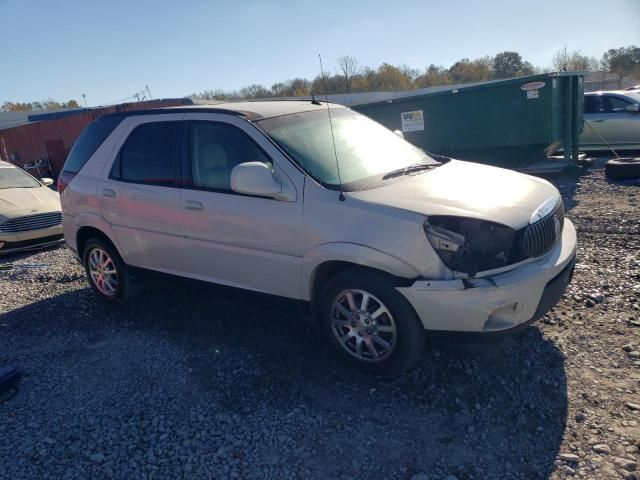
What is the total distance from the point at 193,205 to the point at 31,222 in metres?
5.36

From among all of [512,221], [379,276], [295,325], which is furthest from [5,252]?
[512,221]

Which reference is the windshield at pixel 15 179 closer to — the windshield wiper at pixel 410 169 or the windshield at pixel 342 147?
the windshield at pixel 342 147

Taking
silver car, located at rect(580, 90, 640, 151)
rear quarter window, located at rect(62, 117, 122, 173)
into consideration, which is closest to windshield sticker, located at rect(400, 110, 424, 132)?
silver car, located at rect(580, 90, 640, 151)

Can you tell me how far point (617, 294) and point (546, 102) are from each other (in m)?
6.48

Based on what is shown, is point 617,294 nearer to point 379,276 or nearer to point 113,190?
point 379,276

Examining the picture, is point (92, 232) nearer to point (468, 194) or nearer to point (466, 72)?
point (468, 194)

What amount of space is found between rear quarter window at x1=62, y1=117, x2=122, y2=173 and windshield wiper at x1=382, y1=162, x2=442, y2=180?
109 inches

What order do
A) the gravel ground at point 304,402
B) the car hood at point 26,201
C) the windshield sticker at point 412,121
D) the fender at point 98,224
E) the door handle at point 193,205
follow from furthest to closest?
the windshield sticker at point 412,121
the car hood at point 26,201
the fender at point 98,224
the door handle at point 193,205
the gravel ground at point 304,402

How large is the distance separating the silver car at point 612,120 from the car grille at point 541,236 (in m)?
9.41

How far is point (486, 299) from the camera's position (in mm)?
3035

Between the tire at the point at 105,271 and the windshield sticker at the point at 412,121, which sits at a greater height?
the windshield sticker at the point at 412,121

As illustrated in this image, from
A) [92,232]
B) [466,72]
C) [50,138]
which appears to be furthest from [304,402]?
[466,72]

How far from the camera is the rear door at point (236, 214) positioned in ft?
12.0

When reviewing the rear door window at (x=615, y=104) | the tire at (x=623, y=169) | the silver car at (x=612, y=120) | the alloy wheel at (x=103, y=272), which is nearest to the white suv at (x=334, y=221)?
the alloy wheel at (x=103, y=272)
